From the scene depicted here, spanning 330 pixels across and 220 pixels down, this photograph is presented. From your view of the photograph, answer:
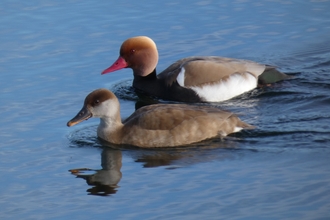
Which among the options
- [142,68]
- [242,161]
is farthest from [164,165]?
[142,68]

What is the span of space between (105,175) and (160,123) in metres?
1.24

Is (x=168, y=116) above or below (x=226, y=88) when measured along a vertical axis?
below

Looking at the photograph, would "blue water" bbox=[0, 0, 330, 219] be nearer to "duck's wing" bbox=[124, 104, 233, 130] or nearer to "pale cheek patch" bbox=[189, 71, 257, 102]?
"pale cheek patch" bbox=[189, 71, 257, 102]

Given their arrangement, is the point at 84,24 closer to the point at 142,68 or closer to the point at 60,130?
the point at 142,68

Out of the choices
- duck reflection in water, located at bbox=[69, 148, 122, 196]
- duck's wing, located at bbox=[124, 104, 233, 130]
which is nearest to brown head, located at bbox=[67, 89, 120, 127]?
duck's wing, located at bbox=[124, 104, 233, 130]

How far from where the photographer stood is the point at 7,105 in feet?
40.3

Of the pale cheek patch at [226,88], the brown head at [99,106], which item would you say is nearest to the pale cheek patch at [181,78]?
the pale cheek patch at [226,88]

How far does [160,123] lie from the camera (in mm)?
10859

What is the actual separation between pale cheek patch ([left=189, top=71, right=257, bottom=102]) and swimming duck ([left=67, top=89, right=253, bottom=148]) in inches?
76.0

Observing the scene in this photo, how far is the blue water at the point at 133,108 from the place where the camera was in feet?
29.3

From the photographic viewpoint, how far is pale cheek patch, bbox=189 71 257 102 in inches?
514

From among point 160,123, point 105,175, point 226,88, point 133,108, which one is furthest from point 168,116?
point 226,88

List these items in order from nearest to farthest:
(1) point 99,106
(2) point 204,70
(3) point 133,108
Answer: (1) point 99,106, (3) point 133,108, (2) point 204,70

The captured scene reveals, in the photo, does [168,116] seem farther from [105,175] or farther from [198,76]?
[198,76]
